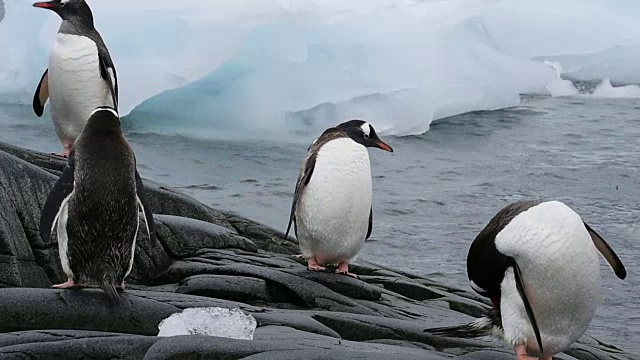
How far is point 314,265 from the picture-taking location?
5000 mm

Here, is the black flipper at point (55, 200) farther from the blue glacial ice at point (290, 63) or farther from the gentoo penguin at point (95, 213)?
the blue glacial ice at point (290, 63)

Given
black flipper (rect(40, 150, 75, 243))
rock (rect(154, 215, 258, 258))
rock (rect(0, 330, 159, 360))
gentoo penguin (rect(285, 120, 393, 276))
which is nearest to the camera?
rock (rect(0, 330, 159, 360))

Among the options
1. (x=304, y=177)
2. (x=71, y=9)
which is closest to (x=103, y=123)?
(x=304, y=177)

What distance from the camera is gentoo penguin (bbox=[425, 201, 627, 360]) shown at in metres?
3.61

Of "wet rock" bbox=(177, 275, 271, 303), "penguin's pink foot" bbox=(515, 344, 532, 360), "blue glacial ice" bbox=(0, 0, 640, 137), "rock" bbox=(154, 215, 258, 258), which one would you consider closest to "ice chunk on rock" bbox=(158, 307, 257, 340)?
"wet rock" bbox=(177, 275, 271, 303)

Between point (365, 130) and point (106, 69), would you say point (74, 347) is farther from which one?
point (106, 69)

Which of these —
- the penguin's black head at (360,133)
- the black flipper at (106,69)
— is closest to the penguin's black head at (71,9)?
the black flipper at (106,69)

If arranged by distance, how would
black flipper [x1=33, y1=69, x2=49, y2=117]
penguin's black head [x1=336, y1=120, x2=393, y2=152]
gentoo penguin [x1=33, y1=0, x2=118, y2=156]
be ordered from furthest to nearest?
black flipper [x1=33, y1=69, x2=49, y2=117]
gentoo penguin [x1=33, y1=0, x2=118, y2=156]
penguin's black head [x1=336, y1=120, x2=393, y2=152]

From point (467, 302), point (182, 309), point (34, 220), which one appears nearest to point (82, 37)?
point (34, 220)

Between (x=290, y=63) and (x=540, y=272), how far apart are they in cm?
819

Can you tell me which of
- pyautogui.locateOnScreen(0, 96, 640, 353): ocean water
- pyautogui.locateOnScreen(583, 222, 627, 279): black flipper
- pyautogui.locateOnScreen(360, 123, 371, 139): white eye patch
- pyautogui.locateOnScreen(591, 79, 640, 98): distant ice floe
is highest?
pyautogui.locateOnScreen(360, 123, 371, 139): white eye patch

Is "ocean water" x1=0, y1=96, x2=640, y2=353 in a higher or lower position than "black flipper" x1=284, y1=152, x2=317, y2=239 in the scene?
lower

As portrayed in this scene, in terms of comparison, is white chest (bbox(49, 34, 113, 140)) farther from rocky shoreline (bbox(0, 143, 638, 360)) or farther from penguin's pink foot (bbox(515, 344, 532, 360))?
penguin's pink foot (bbox(515, 344, 532, 360))

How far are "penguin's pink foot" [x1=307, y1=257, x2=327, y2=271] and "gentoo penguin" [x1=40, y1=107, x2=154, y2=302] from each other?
128 centimetres
